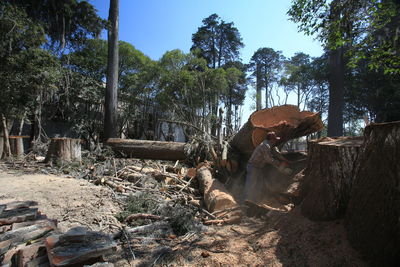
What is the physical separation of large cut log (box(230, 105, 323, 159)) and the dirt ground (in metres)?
1.96

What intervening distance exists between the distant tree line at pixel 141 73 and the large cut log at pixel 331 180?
3625mm

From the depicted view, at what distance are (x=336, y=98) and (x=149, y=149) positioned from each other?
11.6 metres

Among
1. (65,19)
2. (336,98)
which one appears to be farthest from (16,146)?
(336,98)

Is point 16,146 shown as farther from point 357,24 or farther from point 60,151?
point 357,24

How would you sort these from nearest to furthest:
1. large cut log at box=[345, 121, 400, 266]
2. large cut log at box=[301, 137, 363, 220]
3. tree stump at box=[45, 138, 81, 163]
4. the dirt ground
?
large cut log at box=[345, 121, 400, 266], the dirt ground, large cut log at box=[301, 137, 363, 220], tree stump at box=[45, 138, 81, 163]

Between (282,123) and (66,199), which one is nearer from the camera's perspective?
(66,199)

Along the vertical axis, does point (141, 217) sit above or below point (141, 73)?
below

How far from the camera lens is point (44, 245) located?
194cm

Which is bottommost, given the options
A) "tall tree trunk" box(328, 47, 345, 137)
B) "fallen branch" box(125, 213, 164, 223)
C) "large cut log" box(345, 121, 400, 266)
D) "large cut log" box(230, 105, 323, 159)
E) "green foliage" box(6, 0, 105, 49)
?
"fallen branch" box(125, 213, 164, 223)

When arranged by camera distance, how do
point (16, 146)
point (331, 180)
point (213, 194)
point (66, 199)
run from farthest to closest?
point (16, 146), point (213, 194), point (66, 199), point (331, 180)

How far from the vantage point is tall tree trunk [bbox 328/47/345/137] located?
1238 centimetres

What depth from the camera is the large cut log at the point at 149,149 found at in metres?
6.74

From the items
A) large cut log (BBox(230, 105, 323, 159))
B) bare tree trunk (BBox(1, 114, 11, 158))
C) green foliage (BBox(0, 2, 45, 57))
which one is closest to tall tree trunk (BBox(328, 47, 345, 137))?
large cut log (BBox(230, 105, 323, 159))

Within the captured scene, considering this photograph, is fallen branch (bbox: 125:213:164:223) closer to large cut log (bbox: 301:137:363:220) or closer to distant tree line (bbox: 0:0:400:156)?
large cut log (bbox: 301:137:363:220)
